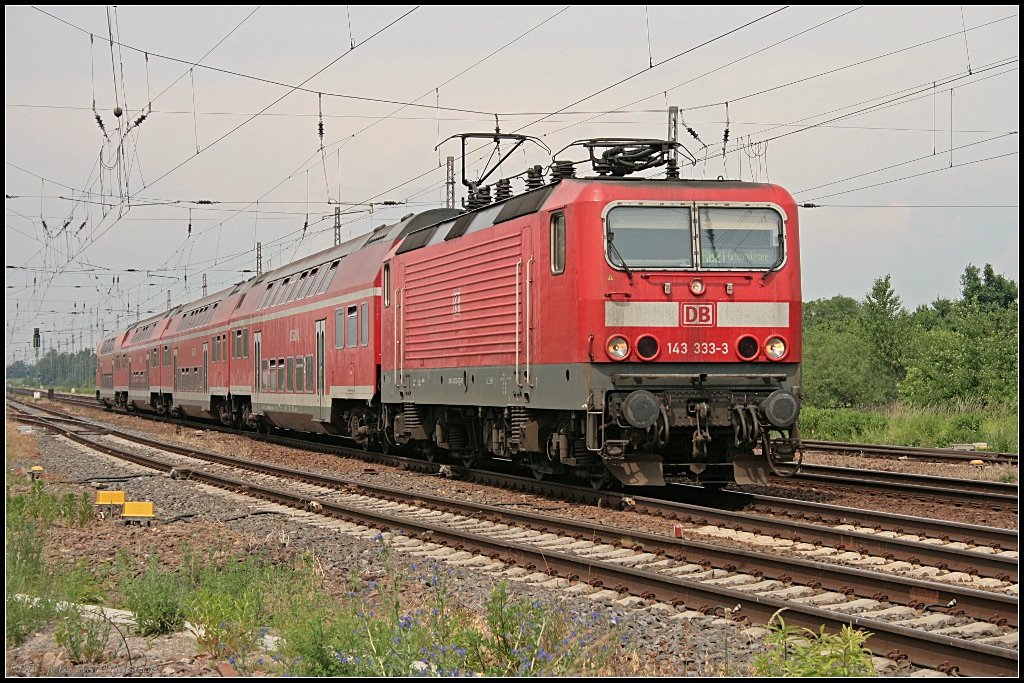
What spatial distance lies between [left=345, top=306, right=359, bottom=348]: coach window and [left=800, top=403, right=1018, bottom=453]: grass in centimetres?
1141

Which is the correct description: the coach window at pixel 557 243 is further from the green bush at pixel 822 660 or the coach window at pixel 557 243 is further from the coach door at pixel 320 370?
the coach door at pixel 320 370

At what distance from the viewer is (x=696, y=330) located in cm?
1346

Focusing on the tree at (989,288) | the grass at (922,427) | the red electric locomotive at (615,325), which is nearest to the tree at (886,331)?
the tree at (989,288)

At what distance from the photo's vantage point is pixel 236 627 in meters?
7.28

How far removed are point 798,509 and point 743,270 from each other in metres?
2.83

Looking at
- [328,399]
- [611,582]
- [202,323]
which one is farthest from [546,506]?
[202,323]

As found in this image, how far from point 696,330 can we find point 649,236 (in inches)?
48.0

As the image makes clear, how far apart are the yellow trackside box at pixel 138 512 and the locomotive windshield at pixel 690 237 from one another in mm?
6281

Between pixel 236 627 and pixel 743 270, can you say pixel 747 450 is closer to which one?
pixel 743 270

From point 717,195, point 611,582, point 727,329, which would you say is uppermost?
point 717,195

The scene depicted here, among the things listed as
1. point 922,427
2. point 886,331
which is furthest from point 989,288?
point 922,427

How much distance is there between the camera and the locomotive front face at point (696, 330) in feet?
43.4

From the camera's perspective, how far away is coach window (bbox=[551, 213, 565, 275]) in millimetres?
13695

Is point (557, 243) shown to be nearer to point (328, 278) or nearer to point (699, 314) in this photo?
point (699, 314)
